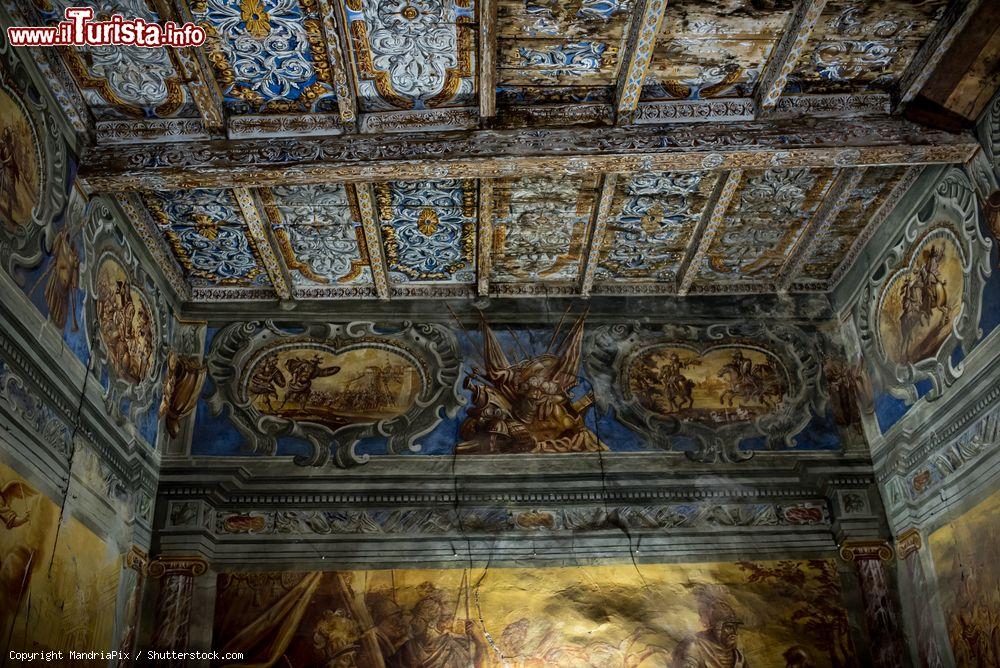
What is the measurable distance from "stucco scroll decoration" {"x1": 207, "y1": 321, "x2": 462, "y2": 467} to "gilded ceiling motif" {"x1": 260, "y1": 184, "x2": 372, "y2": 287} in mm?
668

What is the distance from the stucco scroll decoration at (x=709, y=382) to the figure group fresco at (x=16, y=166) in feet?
20.2

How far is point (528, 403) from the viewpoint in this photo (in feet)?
33.0

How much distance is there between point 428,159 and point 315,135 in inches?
43.4

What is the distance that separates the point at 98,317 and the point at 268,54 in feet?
9.87

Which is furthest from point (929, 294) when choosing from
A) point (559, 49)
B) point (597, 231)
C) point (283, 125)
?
point (283, 125)

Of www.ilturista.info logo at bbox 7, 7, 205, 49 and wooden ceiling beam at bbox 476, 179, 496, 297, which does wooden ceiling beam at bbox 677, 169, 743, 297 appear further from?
www.ilturista.info logo at bbox 7, 7, 205, 49

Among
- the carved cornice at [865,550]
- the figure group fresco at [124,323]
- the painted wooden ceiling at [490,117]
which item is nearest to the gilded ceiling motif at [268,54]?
the painted wooden ceiling at [490,117]

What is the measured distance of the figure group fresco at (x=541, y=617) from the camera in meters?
8.59

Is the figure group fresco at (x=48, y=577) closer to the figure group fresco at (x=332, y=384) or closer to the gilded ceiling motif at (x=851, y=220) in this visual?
the figure group fresco at (x=332, y=384)

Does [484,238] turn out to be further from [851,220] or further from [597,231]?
[851,220]

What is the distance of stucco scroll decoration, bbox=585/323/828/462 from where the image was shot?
992cm

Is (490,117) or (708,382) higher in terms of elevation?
(490,117)

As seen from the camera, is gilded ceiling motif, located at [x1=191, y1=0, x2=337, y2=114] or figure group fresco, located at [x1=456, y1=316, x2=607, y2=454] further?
figure group fresco, located at [x1=456, y1=316, x2=607, y2=454]

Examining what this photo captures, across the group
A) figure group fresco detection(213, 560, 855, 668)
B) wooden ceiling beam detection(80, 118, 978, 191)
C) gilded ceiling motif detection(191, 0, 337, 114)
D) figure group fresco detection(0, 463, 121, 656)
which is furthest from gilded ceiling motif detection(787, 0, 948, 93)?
figure group fresco detection(0, 463, 121, 656)
